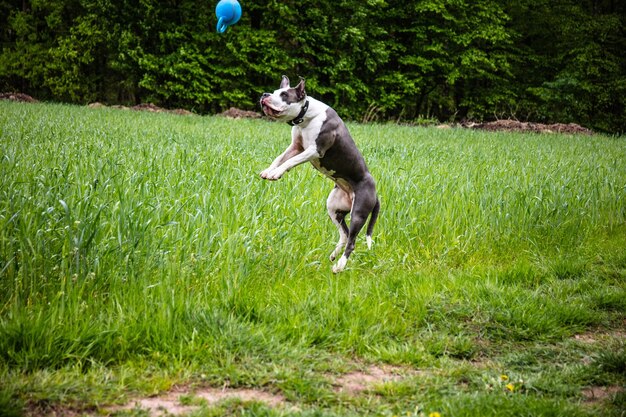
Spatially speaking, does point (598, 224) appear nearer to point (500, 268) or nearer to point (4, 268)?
point (500, 268)

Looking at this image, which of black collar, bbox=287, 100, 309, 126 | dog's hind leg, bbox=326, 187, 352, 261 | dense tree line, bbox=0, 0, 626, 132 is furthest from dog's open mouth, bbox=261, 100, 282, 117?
dense tree line, bbox=0, 0, 626, 132

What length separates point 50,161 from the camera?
618 centimetres

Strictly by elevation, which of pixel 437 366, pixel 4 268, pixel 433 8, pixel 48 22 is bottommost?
pixel 437 366

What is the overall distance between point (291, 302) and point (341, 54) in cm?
2663

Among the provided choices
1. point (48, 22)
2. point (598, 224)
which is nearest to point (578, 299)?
point (598, 224)

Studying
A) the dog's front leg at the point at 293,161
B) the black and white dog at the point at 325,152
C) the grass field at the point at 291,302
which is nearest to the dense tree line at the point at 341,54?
the grass field at the point at 291,302

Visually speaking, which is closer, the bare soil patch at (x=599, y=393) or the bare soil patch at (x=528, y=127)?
the bare soil patch at (x=599, y=393)

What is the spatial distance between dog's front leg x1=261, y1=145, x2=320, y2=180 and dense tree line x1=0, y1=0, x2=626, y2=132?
24.4m

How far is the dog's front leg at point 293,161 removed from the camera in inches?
130

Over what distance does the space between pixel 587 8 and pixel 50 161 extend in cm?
3911

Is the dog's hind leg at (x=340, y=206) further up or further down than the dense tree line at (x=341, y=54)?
further down

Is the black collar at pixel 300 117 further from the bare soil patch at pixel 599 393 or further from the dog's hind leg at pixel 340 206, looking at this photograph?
the bare soil patch at pixel 599 393

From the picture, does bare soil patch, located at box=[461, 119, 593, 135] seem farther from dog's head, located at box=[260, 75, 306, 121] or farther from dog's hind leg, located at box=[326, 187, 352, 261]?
dog's head, located at box=[260, 75, 306, 121]

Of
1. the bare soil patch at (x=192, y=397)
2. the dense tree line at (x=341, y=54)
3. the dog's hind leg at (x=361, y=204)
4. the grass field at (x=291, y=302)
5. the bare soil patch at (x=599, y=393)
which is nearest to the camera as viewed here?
the bare soil patch at (x=192, y=397)
